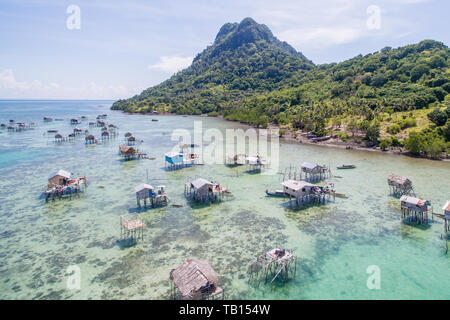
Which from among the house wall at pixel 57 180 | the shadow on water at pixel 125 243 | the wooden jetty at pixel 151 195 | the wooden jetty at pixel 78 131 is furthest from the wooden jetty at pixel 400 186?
the wooden jetty at pixel 78 131

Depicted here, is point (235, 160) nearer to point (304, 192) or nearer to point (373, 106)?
point (304, 192)

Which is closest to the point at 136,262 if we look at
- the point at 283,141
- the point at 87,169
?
the point at 87,169

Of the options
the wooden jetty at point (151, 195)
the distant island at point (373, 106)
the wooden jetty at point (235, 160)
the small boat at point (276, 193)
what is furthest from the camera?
the distant island at point (373, 106)

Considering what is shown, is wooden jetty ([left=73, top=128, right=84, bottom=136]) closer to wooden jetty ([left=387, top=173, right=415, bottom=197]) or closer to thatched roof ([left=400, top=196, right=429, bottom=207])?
wooden jetty ([left=387, top=173, right=415, bottom=197])

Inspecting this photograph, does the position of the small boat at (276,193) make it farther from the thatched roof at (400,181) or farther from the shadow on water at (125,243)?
the shadow on water at (125,243)

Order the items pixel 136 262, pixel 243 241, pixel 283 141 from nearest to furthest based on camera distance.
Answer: pixel 136 262
pixel 243 241
pixel 283 141

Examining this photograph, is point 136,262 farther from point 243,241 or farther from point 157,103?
point 157,103

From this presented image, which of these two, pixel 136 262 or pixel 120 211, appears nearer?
pixel 136 262

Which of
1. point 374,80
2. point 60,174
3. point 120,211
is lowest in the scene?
point 120,211
